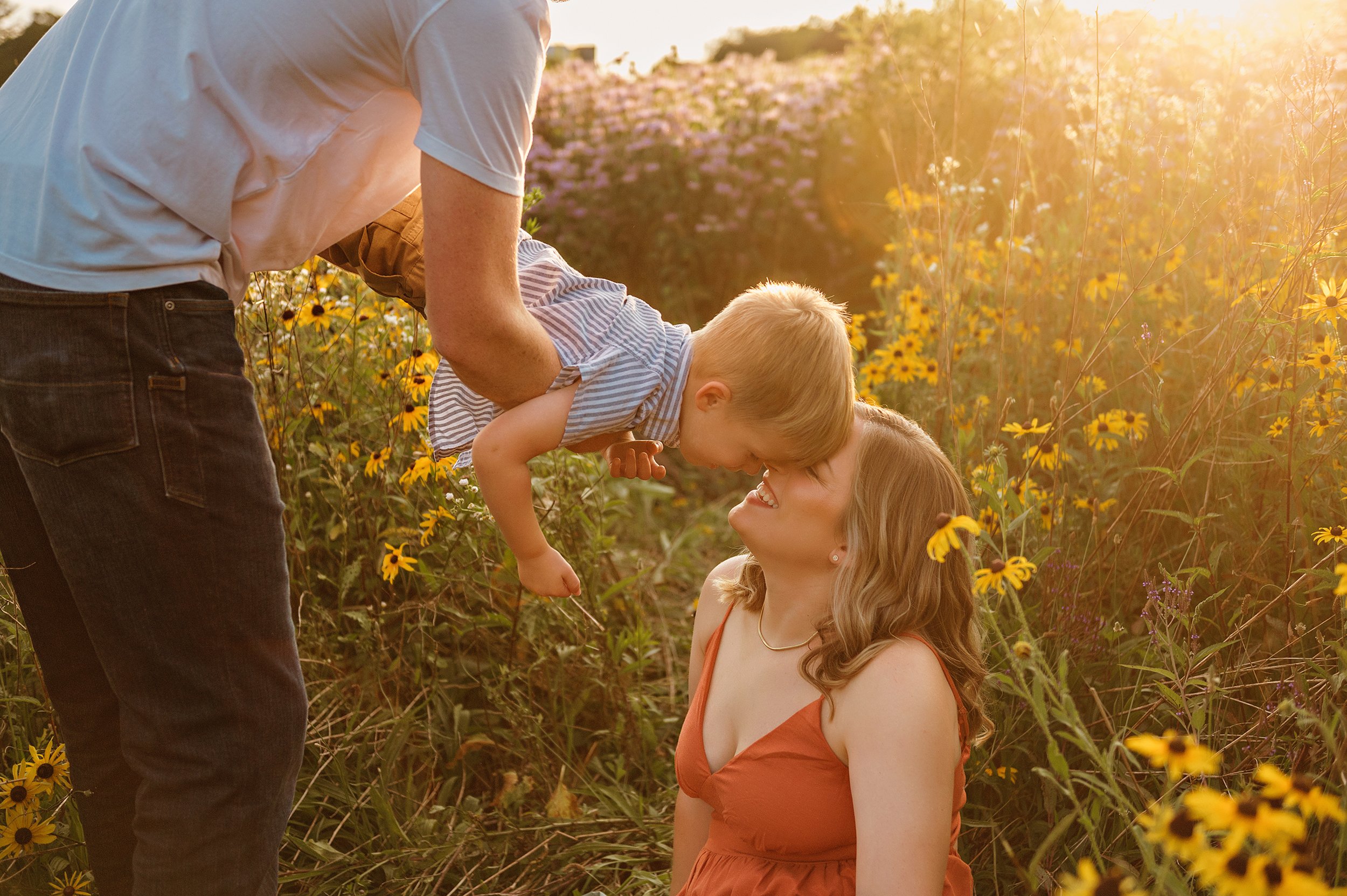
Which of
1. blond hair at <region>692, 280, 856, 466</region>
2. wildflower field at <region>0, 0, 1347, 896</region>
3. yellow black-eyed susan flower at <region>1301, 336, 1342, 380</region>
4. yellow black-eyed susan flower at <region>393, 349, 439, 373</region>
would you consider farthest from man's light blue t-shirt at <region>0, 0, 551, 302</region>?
yellow black-eyed susan flower at <region>1301, 336, 1342, 380</region>

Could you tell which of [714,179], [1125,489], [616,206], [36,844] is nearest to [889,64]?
[714,179]

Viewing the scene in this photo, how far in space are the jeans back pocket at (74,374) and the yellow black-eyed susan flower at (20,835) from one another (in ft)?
3.03

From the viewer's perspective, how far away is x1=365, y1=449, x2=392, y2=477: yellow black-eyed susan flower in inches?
96.7

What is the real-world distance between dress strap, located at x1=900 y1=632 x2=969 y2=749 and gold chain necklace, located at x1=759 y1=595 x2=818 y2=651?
6.7 inches

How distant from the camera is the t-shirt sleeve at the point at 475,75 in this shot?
1.15 meters

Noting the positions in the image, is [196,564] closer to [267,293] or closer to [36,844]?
[36,844]

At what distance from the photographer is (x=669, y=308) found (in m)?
6.17

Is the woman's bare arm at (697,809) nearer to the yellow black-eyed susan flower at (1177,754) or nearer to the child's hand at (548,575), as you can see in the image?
the child's hand at (548,575)

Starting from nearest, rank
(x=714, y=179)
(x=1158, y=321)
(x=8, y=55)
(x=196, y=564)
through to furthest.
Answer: (x=196, y=564) < (x=8, y=55) < (x=1158, y=321) < (x=714, y=179)

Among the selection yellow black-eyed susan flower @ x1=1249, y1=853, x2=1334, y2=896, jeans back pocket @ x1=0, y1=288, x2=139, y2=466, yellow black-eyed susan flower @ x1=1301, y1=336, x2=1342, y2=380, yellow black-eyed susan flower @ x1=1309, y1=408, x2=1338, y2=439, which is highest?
jeans back pocket @ x1=0, y1=288, x2=139, y2=466

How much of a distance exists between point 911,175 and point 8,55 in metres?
3.30

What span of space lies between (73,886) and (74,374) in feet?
3.70

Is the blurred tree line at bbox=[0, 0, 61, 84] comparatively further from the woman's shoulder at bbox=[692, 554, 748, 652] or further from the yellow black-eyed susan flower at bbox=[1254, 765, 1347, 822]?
the yellow black-eyed susan flower at bbox=[1254, 765, 1347, 822]

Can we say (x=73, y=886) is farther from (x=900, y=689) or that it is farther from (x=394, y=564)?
(x=900, y=689)
